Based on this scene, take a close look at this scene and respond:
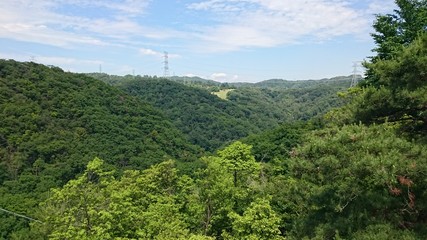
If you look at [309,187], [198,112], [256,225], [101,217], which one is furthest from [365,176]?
[198,112]

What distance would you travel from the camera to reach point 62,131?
7031 centimetres

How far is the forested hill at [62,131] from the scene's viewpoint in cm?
5847

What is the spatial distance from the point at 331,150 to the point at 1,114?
6580 cm

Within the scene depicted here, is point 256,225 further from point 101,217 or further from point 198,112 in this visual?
point 198,112

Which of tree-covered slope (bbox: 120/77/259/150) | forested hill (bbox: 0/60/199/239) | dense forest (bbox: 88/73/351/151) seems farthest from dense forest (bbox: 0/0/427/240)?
tree-covered slope (bbox: 120/77/259/150)

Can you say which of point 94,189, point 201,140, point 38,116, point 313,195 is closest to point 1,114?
point 38,116

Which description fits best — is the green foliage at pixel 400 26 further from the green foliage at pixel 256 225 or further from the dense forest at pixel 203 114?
the dense forest at pixel 203 114

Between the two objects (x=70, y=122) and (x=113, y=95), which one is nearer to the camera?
(x=70, y=122)

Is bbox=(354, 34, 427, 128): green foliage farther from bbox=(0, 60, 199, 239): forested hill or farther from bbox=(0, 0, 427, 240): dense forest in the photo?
bbox=(0, 60, 199, 239): forested hill

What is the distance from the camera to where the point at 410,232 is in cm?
991

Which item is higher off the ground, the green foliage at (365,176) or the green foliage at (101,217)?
the green foliage at (365,176)

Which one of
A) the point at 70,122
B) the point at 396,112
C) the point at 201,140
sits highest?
the point at 396,112

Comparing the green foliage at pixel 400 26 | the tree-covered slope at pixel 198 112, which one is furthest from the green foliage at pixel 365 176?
the tree-covered slope at pixel 198 112

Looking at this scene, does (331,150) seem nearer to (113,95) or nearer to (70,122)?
(70,122)
